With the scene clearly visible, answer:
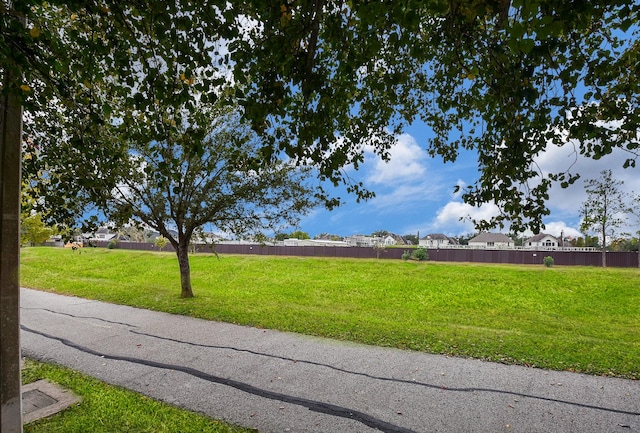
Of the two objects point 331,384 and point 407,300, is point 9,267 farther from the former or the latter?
point 407,300

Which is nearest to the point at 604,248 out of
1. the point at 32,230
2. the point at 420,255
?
the point at 420,255

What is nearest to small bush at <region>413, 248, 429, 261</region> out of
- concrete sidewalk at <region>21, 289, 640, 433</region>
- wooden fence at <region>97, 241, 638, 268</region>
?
wooden fence at <region>97, 241, 638, 268</region>

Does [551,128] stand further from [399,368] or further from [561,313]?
[561,313]

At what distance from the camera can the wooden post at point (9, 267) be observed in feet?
11.7

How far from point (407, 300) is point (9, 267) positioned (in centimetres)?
1489

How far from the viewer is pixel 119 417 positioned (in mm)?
4320

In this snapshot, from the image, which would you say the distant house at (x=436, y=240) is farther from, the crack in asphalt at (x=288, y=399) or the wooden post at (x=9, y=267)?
the wooden post at (x=9, y=267)

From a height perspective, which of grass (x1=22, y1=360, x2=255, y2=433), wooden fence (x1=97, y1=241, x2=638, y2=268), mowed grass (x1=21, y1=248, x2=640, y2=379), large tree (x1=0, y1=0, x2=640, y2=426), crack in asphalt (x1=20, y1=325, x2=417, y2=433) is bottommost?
mowed grass (x1=21, y1=248, x2=640, y2=379)

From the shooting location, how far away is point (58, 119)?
5145mm

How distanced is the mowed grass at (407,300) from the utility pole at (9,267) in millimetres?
5608

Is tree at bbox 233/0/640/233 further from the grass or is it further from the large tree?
the grass

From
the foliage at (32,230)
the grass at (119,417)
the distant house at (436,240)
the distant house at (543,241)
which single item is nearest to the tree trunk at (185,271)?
the grass at (119,417)

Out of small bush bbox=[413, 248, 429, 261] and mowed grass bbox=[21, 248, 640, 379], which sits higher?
small bush bbox=[413, 248, 429, 261]

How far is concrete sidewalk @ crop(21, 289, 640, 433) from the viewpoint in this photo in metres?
4.30
